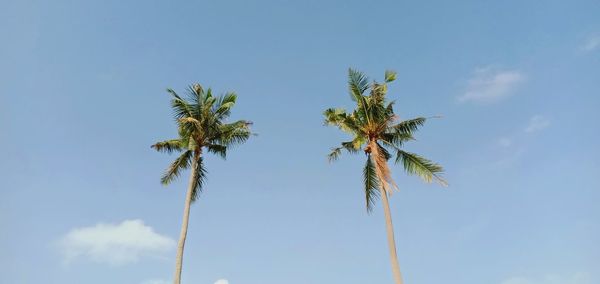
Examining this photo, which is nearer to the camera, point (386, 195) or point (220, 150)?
point (386, 195)

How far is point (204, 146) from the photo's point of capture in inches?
1075

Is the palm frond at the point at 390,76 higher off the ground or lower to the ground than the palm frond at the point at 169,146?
higher

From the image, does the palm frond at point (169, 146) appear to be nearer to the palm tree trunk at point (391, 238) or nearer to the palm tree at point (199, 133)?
the palm tree at point (199, 133)

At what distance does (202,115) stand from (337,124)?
7.68 metres

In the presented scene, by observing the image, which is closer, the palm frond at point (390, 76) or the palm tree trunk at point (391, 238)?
the palm tree trunk at point (391, 238)

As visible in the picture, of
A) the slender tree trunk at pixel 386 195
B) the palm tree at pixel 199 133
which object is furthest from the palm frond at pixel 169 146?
the slender tree trunk at pixel 386 195

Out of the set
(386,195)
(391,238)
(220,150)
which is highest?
(220,150)

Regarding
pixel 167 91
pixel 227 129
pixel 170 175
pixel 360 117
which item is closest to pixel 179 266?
pixel 170 175

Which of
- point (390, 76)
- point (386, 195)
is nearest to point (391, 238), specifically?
point (386, 195)

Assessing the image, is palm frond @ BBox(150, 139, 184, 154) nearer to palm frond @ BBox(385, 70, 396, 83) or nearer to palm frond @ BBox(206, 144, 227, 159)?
palm frond @ BBox(206, 144, 227, 159)

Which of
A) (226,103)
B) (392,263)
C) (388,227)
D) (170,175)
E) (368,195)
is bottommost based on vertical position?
(392,263)

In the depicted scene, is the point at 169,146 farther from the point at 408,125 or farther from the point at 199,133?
the point at 408,125

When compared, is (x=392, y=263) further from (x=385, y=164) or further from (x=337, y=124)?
(x=337, y=124)

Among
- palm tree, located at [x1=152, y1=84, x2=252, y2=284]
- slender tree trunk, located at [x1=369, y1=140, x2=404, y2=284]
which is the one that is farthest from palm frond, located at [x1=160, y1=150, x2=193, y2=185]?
slender tree trunk, located at [x1=369, y1=140, x2=404, y2=284]
